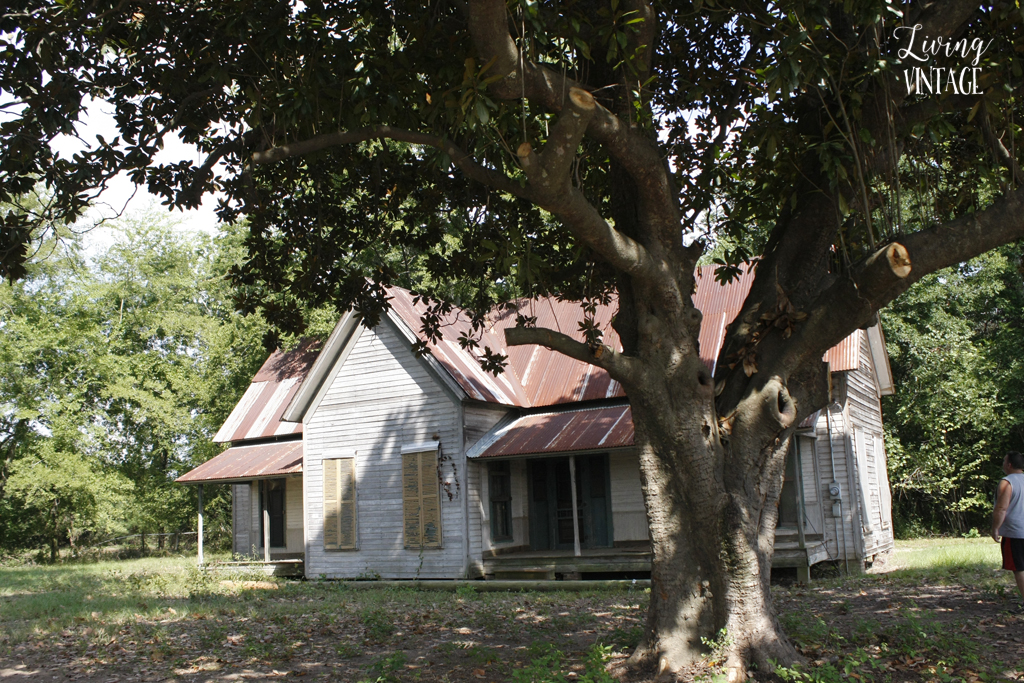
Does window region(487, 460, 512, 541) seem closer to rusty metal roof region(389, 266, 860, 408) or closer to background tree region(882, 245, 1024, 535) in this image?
rusty metal roof region(389, 266, 860, 408)

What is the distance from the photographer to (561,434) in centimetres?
1655

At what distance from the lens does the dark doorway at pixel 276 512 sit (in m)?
22.7

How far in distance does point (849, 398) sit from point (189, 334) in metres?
27.9

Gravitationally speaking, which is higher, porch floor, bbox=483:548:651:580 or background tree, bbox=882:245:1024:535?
background tree, bbox=882:245:1024:535

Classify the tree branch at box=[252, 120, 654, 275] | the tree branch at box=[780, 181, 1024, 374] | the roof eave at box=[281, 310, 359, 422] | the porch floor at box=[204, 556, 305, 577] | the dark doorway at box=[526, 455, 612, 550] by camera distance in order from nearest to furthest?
the tree branch at box=[252, 120, 654, 275] → the tree branch at box=[780, 181, 1024, 374] → the dark doorway at box=[526, 455, 612, 550] → the roof eave at box=[281, 310, 359, 422] → the porch floor at box=[204, 556, 305, 577]

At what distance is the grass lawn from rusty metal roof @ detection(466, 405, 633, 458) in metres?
3.06

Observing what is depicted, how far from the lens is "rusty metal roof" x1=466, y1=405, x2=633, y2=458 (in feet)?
51.5

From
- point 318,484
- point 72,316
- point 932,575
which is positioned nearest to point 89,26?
point 318,484

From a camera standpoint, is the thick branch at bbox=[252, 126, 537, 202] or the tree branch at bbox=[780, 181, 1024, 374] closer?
the tree branch at bbox=[780, 181, 1024, 374]

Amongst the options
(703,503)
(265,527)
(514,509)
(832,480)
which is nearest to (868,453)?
(832,480)

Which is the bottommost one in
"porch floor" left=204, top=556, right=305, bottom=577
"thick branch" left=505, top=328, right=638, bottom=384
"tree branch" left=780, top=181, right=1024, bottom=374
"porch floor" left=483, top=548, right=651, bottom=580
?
"porch floor" left=204, top=556, right=305, bottom=577

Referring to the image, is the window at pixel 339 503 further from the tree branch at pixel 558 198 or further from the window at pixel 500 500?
the tree branch at pixel 558 198

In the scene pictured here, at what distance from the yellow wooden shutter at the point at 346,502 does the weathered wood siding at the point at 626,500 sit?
239 inches

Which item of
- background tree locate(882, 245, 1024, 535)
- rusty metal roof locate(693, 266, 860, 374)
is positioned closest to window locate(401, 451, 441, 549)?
rusty metal roof locate(693, 266, 860, 374)
